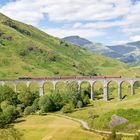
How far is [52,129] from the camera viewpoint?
106 meters

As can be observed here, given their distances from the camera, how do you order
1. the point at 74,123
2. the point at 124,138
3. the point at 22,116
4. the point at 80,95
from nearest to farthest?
the point at 124,138 < the point at 74,123 < the point at 22,116 < the point at 80,95

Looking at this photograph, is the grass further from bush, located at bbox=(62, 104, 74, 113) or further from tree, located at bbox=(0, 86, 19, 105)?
tree, located at bbox=(0, 86, 19, 105)

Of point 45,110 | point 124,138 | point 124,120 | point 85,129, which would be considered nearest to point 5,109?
point 45,110

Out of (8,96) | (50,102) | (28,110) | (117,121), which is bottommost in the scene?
(28,110)

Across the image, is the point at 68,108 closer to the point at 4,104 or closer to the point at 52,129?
the point at 4,104

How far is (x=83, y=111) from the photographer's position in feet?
444

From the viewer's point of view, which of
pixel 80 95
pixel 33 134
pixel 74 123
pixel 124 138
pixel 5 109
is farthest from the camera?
pixel 80 95

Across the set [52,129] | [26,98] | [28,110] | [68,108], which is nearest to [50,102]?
[28,110]

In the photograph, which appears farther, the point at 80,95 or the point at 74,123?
the point at 80,95

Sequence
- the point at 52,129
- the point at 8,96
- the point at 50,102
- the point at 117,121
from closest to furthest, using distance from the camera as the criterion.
A: 1. the point at 117,121
2. the point at 52,129
3. the point at 50,102
4. the point at 8,96

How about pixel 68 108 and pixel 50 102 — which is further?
pixel 50 102

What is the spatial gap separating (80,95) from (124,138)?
71.6 metres

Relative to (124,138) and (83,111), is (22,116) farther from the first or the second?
(124,138)

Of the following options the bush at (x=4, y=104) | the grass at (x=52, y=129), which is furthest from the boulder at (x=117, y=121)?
the bush at (x=4, y=104)
